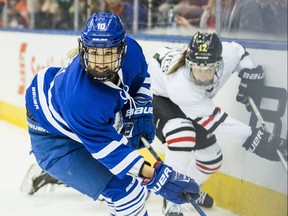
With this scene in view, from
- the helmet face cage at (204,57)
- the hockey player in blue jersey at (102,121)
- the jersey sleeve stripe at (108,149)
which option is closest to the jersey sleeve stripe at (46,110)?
the hockey player in blue jersey at (102,121)

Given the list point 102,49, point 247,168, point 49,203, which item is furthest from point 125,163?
point 49,203

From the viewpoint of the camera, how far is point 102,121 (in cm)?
210

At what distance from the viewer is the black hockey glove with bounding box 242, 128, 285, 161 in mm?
2669

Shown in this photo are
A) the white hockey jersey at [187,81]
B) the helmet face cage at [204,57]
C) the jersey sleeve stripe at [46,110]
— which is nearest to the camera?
the jersey sleeve stripe at [46,110]

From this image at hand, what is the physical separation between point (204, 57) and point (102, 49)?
897 millimetres

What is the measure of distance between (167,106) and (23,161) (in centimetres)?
164

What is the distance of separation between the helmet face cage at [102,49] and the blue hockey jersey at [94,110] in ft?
0.18

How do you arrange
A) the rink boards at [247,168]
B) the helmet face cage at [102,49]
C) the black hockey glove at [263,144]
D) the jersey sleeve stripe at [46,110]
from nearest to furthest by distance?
the helmet face cage at [102,49]
the jersey sleeve stripe at [46,110]
the rink boards at [247,168]
the black hockey glove at [263,144]

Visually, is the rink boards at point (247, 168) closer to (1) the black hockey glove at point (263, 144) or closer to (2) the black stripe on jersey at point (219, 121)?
(1) the black hockey glove at point (263, 144)

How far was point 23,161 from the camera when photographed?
4.49 m

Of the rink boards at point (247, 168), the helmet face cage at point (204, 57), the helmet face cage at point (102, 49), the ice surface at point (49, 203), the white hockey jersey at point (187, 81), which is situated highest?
the helmet face cage at point (102, 49)

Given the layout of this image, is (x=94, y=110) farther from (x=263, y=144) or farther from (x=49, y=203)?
(x=49, y=203)

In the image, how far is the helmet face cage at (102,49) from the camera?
206 cm

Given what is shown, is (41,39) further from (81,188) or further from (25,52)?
(81,188)
